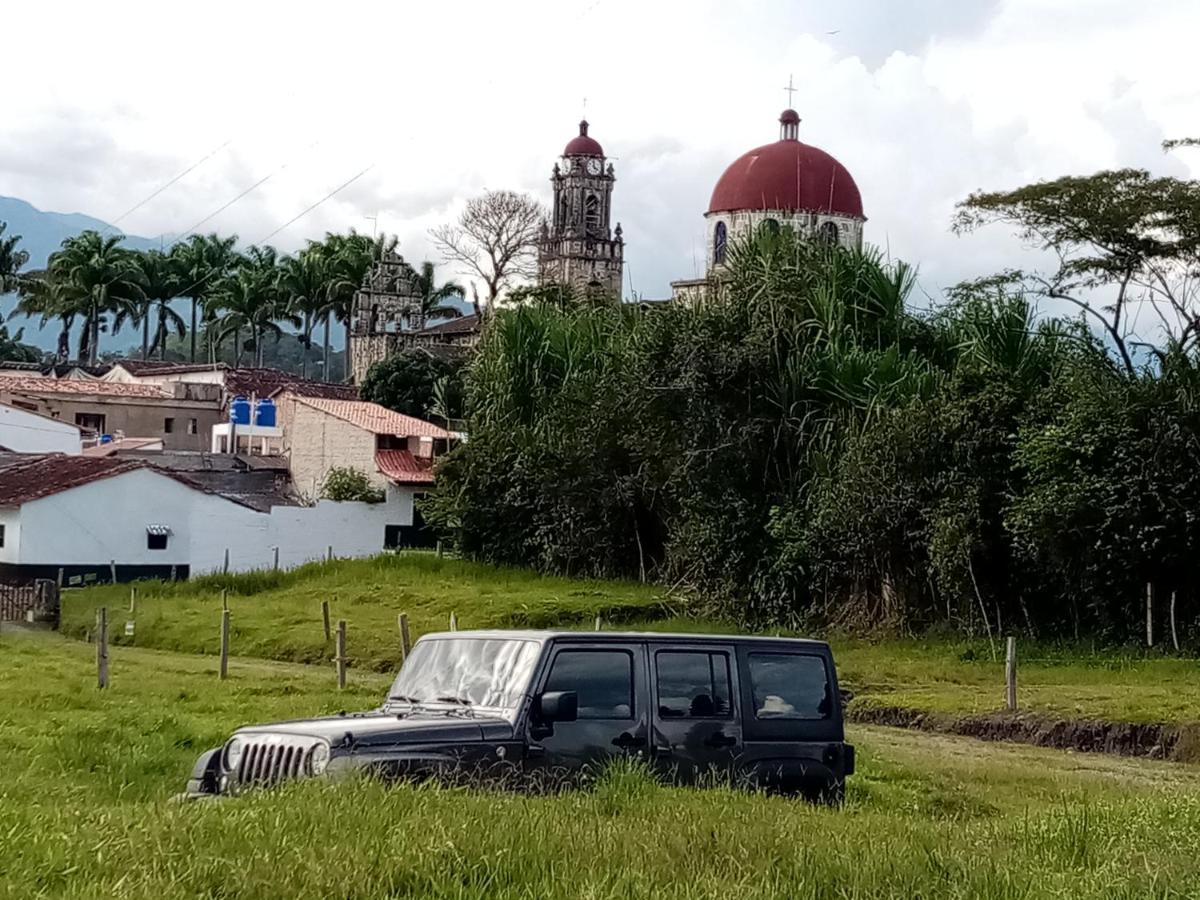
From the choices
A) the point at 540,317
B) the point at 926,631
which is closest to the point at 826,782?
the point at 926,631

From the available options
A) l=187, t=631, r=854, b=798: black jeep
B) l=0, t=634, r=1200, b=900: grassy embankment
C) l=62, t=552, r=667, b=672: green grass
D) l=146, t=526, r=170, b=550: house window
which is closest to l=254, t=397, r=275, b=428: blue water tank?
Answer: l=146, t=526, r=170, b=550: house window

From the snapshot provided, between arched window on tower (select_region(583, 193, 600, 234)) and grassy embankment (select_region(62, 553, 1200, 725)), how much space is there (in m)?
59.4

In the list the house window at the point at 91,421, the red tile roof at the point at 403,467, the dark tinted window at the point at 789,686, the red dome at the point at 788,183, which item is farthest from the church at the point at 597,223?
the dark tinted window at the point at 789,686

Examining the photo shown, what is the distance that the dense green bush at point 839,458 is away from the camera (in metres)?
29.2

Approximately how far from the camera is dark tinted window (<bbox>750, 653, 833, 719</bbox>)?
40.8ft

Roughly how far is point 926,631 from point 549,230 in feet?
232

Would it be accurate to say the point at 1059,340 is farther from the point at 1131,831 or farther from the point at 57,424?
the point at 57,424

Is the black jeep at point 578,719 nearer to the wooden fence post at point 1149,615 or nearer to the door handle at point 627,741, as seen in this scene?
the door handle at point 627,741

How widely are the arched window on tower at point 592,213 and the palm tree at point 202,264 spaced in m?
22.0

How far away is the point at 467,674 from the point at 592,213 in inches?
3572

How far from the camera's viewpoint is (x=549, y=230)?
3932 inches

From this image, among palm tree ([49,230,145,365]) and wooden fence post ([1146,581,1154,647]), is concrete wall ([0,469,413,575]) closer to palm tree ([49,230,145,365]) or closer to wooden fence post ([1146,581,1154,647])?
wooden fence post ([1146,581,1154,647])

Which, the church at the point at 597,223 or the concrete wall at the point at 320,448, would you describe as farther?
the church at the point at 597,223

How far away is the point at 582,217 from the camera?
3962 inches
